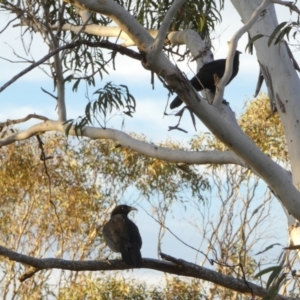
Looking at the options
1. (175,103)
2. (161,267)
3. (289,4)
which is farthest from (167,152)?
(289,4)

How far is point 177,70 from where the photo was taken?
3217 millimetres

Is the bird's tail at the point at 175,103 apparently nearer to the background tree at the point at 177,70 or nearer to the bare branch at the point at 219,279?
the background tree at the point at 177,70

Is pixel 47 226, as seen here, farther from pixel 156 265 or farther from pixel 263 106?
pixel 156 265

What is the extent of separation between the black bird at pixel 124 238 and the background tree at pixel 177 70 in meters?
0.57

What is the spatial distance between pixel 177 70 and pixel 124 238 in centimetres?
191

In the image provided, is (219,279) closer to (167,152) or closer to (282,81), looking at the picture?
(167,152)

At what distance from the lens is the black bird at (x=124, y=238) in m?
4.36

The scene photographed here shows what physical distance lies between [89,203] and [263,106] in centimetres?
267

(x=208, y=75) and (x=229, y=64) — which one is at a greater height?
(x=208, y=75)

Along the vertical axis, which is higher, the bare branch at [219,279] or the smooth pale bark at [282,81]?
the smooth pale bark at [282,81]

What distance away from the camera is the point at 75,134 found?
5.17 m

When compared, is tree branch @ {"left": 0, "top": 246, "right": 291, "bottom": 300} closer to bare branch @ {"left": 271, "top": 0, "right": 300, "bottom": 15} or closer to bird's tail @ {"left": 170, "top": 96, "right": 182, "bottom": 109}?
bird's tail @ {"left": 170, "top": 96, "right": 182, "bottom": 109}

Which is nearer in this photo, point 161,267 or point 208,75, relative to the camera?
point 161,267

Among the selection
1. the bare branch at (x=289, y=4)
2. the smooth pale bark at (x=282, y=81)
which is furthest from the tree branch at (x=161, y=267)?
the bare branch at (x=289, y=4)
